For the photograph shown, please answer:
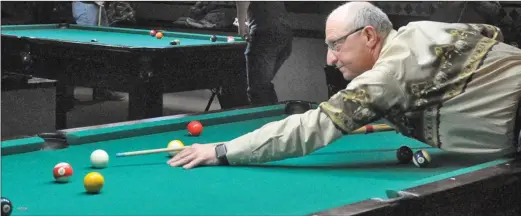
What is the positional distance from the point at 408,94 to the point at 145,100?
7.79 feet

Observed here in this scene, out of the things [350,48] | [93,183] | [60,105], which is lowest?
[60,105]

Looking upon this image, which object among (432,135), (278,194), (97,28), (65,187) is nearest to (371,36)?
(432,135)

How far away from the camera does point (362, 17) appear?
253 cm

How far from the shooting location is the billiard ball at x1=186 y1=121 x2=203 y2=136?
113 inches

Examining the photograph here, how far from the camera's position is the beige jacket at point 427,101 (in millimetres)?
2371

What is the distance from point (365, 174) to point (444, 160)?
363mm

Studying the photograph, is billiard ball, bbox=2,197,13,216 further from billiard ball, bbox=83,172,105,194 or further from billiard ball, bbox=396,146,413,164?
billiard ball, bbox=396,146,413,164

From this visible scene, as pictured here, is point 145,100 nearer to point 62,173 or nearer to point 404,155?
point 404,155

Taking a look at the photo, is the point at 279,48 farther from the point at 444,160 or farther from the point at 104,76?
the point at 444,160

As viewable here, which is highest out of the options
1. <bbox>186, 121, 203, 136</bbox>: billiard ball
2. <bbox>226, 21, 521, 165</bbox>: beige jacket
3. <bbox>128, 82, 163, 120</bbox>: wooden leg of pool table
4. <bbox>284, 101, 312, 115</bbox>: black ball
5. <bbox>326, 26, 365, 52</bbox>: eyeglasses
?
<bbox>326, 26, 365, 52</bbox>: eyeglasses

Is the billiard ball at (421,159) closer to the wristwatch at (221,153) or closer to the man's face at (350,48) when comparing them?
the man's face at (350,48)

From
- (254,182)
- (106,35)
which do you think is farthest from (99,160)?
(106,35)

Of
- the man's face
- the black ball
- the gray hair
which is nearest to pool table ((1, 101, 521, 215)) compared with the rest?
the man's face

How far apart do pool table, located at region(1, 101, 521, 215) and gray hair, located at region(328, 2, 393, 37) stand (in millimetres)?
394
